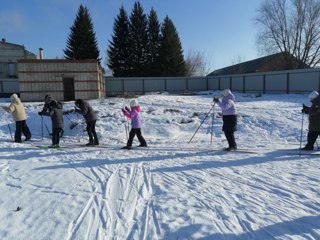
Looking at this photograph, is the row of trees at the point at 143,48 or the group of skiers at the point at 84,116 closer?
the group of skiers at the point at 84,116

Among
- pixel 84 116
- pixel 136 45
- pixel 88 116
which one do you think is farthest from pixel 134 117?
pixel 136 45

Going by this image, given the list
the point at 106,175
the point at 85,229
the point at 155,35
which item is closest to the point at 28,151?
the point at 106,175

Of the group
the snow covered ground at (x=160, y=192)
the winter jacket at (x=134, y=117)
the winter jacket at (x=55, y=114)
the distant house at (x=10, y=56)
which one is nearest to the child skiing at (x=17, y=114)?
the snow covered ground at (x=160, y=192)

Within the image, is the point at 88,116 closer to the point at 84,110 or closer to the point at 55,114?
the point at 84,110

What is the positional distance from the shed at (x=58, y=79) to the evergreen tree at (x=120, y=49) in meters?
24.0

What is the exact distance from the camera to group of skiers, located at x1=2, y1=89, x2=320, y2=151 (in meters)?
7.88

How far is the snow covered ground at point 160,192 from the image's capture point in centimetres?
377

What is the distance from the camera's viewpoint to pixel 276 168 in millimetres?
6328

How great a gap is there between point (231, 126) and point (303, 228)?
4.69 m

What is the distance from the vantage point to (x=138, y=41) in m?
46.6

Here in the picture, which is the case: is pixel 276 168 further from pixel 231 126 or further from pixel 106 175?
pixel 106 175

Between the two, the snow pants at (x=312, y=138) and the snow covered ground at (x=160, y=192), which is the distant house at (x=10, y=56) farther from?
the snow pants at (x=312, y=138)

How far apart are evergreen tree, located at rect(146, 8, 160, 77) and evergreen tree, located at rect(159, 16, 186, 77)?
1.33 metres

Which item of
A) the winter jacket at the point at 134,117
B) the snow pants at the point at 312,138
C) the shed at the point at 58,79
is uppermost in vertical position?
the shed at the point at 58,79
